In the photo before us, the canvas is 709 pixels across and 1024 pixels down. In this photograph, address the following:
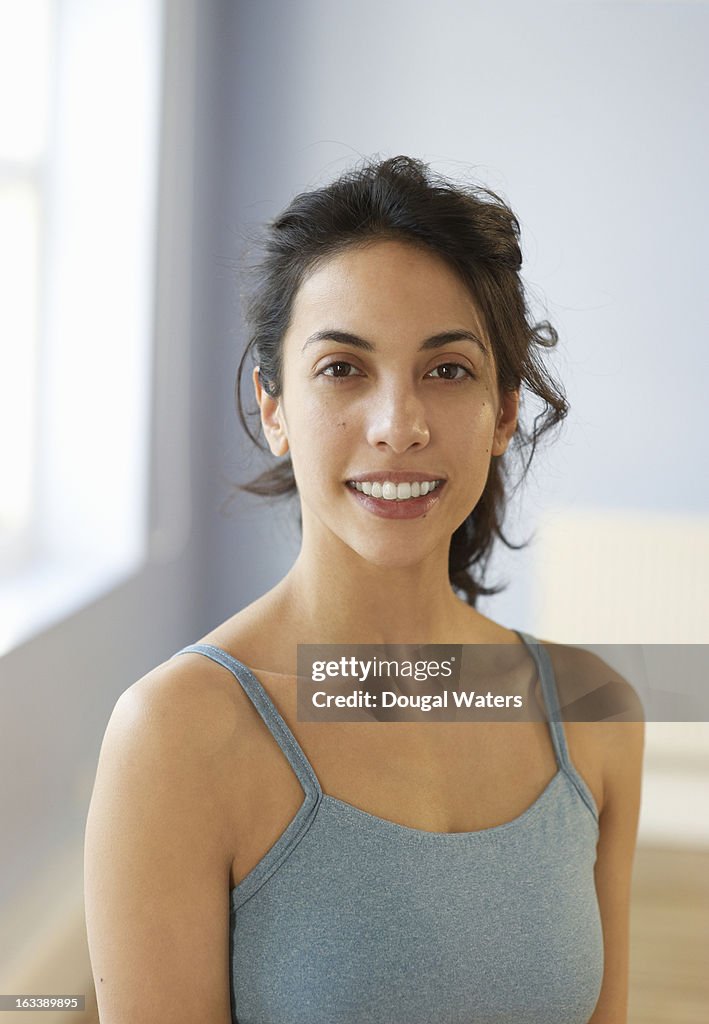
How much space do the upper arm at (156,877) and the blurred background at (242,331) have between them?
27 centimetres

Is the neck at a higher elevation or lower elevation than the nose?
lower

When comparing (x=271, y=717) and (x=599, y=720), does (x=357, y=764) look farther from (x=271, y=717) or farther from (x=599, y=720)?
(x=599, y=720)

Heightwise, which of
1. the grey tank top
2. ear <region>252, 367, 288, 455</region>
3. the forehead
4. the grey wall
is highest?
the grey wall

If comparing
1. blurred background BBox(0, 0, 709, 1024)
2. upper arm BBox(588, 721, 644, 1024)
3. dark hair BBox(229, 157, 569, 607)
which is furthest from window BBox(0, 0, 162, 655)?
upper arm BBox(588, 721, 644, 1024)

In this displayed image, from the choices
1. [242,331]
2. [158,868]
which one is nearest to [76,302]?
[242,331]

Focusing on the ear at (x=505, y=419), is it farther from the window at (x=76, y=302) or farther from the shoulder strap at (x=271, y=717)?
the window at (x=76, y=302)

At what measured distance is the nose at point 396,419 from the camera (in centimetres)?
59

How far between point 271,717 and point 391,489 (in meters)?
0.15

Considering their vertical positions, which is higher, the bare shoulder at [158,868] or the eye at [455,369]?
the eye at [455,369]

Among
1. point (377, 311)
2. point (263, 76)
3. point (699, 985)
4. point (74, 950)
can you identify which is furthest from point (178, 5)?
point (699, 985)

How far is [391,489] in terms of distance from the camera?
61 centimetres

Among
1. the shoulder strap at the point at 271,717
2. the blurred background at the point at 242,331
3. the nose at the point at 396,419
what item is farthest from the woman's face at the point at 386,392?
the blurred background at the point at 242,331

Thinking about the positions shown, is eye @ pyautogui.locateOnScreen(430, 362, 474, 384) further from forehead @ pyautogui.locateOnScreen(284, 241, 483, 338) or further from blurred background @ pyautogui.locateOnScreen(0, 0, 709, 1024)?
blurred background @ pyautogui.locateOnScreen(0, 0, 709, 1024)

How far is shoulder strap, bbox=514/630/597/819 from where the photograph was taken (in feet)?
2.30
